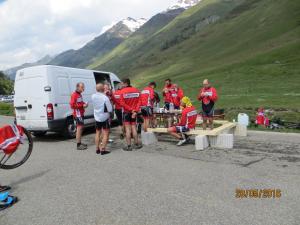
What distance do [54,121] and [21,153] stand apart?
490 cm

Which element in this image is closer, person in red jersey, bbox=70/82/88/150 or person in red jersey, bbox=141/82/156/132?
person in red jersey, bbox=70/82/88/150

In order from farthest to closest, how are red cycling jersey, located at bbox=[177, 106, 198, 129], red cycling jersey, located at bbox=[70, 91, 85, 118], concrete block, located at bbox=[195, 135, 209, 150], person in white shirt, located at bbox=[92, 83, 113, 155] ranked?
red cycling jersey, located at bbox=[70, 91, 85, 118]
red cycling jersey, located at bbox=[177, 106, 198, 129]
concrete block, located at bbox=[195, 135, 209, 150]
person in white shirt, located at bbox=[92, 83, 113, 155]

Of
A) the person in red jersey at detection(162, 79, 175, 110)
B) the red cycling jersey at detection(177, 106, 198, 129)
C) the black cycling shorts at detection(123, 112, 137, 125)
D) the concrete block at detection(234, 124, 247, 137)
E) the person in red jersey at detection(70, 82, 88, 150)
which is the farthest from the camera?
the person in red jersey at detection(162, 79, 175, 110)

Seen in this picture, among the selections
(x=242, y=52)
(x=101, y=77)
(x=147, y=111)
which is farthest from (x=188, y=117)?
(x=242, y=52)

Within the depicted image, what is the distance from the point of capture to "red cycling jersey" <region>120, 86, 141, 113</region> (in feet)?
32.1

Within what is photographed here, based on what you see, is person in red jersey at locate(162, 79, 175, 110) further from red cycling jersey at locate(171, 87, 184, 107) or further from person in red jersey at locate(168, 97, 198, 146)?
person in red jersey at locate(168, 97, 198, 146)

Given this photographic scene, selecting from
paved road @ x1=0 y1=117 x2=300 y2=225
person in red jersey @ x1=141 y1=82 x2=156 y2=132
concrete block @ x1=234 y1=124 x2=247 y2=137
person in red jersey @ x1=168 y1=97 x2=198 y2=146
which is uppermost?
person in red jersey @ x1=141 y1=82 x2=156 y2=132

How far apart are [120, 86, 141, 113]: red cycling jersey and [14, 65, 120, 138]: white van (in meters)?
3.24

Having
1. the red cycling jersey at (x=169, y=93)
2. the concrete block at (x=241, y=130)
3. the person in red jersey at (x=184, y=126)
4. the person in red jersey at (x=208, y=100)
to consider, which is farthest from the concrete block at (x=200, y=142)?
the red cycling jersey at (x=169, y=93)

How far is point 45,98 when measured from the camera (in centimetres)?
1173

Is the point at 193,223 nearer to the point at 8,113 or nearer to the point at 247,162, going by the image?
the point at 247,162

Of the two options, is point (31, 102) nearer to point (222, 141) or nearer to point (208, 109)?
point (208, 109)

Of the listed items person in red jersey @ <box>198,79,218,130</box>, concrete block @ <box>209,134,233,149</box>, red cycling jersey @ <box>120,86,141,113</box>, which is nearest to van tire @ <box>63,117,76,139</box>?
red cycling jersey @ <box>120,86,141,113</box>

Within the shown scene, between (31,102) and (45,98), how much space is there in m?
0.69
